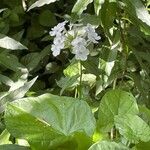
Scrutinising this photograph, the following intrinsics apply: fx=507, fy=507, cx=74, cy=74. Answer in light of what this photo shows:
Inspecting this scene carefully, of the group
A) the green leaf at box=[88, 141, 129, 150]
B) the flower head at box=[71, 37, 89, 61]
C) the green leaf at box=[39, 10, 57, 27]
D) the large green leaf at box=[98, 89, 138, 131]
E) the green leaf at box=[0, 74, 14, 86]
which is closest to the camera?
the green leaf at box=[88, 141, 129, 150]

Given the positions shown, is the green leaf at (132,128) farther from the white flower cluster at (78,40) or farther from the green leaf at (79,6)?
the green leaf at (79,6)

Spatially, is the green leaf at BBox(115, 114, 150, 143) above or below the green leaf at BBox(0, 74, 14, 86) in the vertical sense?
above

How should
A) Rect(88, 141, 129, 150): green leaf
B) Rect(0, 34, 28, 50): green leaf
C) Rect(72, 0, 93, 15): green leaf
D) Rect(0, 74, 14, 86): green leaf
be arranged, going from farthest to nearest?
Rect(0, 74, 14, 86): green leaf → Rect(0, 34, 28, 50): green leaf → Rect(72, 0, 93, 15): green leaf → Rect(88, 141, 129, 150): green leaf

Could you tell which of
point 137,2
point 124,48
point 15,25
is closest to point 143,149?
point 137,2

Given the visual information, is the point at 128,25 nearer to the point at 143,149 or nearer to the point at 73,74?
the point at 73,74

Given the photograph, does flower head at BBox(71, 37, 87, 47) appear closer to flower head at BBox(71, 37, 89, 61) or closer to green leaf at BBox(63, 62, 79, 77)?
flower head at BBox(71, 37, 89, 61)

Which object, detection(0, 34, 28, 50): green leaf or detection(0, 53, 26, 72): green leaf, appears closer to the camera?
detection(0, 34, 28, 50): green leaf

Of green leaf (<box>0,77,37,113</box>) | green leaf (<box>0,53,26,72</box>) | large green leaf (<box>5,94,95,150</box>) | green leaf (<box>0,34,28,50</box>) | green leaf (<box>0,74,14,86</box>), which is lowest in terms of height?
green leaf (<box>0,74,14,86</box>)

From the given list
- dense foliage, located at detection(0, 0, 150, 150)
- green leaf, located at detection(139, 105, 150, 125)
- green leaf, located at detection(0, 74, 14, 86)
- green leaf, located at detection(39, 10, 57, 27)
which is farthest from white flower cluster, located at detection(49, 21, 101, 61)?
green leaf, located at detection(39, 10, 57, 27)
